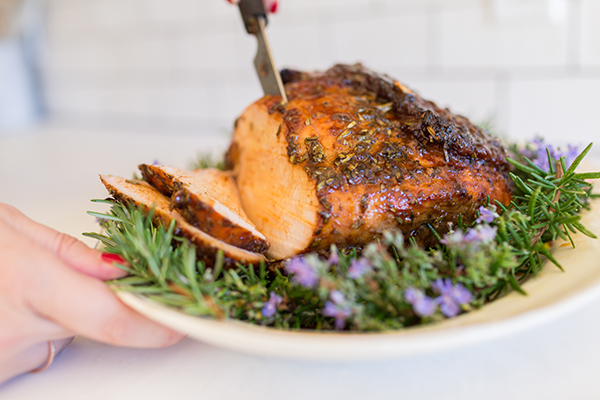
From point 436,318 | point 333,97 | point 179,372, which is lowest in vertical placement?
point 179,372

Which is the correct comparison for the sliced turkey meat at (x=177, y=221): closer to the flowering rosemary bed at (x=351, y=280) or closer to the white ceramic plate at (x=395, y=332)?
the flowering rosemary bed at (x=351, y=280)

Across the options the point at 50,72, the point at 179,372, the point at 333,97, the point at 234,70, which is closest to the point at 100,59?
the point at 50,72

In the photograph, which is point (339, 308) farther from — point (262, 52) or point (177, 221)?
point (262, 52)

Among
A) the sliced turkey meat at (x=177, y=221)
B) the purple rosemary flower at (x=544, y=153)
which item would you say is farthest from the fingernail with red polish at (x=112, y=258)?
the purple rosemary flower at (x=544, y=153)

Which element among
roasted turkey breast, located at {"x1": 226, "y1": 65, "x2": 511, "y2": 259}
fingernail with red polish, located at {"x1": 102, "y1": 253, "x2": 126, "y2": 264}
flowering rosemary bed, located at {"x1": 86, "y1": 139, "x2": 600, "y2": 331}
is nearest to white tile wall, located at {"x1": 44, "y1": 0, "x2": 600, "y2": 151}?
roasted turkey breast, located at {"x1": 226, "y1": 65, "x2": 511, "y2": 259}

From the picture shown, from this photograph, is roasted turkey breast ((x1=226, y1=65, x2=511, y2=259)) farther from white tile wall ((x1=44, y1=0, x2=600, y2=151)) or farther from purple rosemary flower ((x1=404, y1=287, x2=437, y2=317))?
white tile wall ((x1=44, y1=0, x2=600, y2=151))

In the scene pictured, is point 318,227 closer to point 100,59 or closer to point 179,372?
point 179,372
